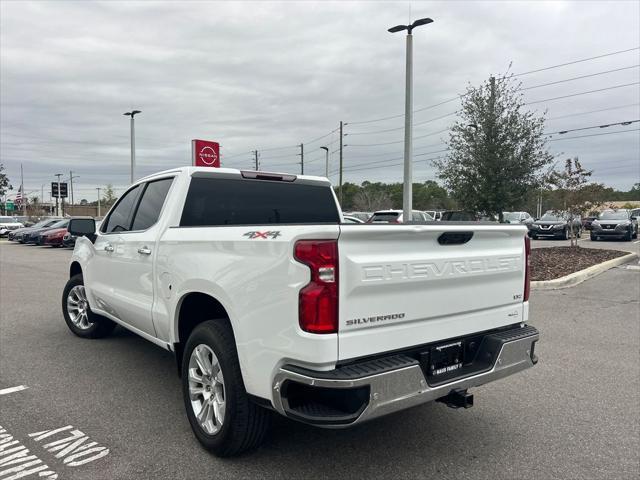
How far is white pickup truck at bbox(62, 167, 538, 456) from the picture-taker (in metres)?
2.65

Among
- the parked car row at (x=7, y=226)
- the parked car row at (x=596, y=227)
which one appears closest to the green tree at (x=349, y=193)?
the parked car row at (x=7, y=226)

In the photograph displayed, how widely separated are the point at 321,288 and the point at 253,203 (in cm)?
217

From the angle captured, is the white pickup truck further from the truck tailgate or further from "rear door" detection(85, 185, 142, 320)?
"rear door" detection(85, 185, 142, 320)

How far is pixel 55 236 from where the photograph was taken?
25672 millimetres

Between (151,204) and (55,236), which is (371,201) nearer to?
(55,236)

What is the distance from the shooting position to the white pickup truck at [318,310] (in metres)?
2.65

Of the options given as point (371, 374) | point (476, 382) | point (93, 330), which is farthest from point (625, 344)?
point (93, 330)

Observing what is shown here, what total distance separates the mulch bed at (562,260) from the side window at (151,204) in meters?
9.21

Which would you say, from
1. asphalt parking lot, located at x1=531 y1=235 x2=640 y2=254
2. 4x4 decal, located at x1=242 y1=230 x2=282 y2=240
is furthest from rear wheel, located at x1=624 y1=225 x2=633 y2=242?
4x4 decal, located at x1=242 y1=230 x2=282 y2=240

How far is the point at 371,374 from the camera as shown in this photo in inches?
104

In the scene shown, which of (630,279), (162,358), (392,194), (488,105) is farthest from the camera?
(392,194)

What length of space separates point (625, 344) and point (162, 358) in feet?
18.1

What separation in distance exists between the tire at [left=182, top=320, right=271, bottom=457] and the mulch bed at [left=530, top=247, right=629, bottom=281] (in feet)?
31.5

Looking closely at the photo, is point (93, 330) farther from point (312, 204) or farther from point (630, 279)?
point (630, 279)
